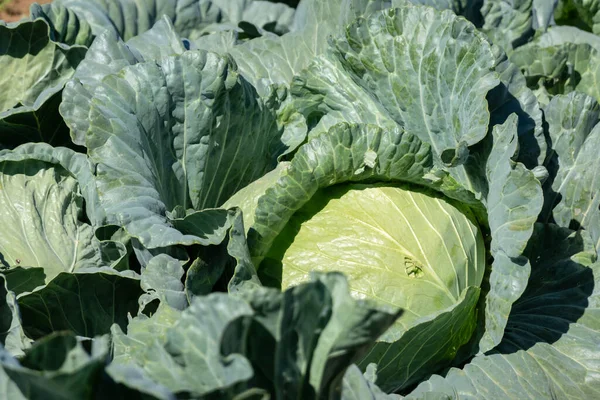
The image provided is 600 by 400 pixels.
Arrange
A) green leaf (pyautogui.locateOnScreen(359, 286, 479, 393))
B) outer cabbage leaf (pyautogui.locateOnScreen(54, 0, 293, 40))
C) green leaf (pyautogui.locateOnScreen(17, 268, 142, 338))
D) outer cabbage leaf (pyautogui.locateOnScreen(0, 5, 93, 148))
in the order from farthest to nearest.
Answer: outer cabbage leaf (pyautogui.locateOnScreen(54, 0, 293, 40))
outer cabbage leaf (pyautogui.locateOnScreen(0, 5, 93, 148))
green leaf (pyautogui.locateOnScreen(17, 268, 142, 338))
green leaf (pyautogui.locateOnScreen(359, 286, 479, 393))

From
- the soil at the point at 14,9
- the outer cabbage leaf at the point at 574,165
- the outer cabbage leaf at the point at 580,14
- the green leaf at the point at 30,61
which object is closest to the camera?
the outer cabbage leaf at the point at 574,165

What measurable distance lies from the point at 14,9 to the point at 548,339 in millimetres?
6046

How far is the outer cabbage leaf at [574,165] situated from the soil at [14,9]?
5347mm

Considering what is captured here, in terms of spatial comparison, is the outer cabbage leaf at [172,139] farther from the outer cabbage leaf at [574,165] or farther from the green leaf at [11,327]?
the outer cabbage leaf at [574,165]

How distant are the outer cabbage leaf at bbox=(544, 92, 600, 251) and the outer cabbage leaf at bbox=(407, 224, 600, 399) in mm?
151

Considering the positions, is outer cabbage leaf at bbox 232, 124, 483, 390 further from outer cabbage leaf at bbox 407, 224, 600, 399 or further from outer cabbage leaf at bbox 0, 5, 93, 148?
outer cabbage leaf at bbox 0, 5, 93, 148

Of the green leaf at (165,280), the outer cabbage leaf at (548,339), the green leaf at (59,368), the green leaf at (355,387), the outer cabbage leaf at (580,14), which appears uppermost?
the outer cabbage leaf at (580,14)

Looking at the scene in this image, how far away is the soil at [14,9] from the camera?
22.3ft

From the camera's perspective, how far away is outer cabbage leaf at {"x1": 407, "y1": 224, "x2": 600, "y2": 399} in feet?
8.32

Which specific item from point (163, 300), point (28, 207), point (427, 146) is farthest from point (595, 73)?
point (28, 207)

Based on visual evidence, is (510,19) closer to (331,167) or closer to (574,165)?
(574,165)

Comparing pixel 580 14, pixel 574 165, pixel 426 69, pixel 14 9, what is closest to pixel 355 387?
pixel 426 69

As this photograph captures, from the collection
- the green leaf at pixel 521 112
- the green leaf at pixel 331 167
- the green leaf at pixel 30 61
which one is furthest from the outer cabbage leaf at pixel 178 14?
the green leaf at pixel 521 112

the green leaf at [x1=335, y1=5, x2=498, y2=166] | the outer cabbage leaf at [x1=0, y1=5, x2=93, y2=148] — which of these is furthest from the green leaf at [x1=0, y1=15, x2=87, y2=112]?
the green leaf at [x1=335, y1=5, x2=498, y2=166]
